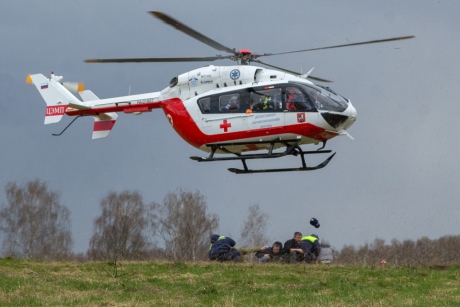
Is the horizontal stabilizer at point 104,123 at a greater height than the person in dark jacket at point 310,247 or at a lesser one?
greater

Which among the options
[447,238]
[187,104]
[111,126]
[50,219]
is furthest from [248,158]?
[50,219]

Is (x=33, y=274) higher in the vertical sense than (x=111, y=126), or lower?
lower

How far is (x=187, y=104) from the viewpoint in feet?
75.8

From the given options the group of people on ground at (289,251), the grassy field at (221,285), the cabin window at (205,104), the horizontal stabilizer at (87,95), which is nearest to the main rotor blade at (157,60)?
the cabin window at (205,104)

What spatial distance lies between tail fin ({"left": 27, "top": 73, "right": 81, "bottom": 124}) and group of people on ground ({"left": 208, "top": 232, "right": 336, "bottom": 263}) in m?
7.72

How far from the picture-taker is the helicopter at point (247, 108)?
21188mm

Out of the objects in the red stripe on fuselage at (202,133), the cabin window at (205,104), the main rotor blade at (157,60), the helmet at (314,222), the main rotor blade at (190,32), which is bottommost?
the helmet at (314,222)

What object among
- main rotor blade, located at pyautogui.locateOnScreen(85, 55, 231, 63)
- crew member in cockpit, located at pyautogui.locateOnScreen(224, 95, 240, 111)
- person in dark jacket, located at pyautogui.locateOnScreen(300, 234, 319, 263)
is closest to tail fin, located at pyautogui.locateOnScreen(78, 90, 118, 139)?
main rotor blade, located at pyautogui.locateOnScreen(85, 55, 231, 63)

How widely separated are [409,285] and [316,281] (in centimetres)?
201

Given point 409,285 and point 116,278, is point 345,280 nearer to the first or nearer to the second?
point 409,285

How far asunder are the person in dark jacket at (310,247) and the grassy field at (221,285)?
6.59 ft

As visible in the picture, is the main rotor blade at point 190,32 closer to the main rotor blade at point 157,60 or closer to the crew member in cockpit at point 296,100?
Result: the main rotor blade at point 157,60

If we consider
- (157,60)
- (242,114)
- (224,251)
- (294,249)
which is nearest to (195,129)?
(242,114)

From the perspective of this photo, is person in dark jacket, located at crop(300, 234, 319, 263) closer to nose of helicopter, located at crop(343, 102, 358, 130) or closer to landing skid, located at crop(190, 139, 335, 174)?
landing skid, located at crop(190, 139, 335, 174)
